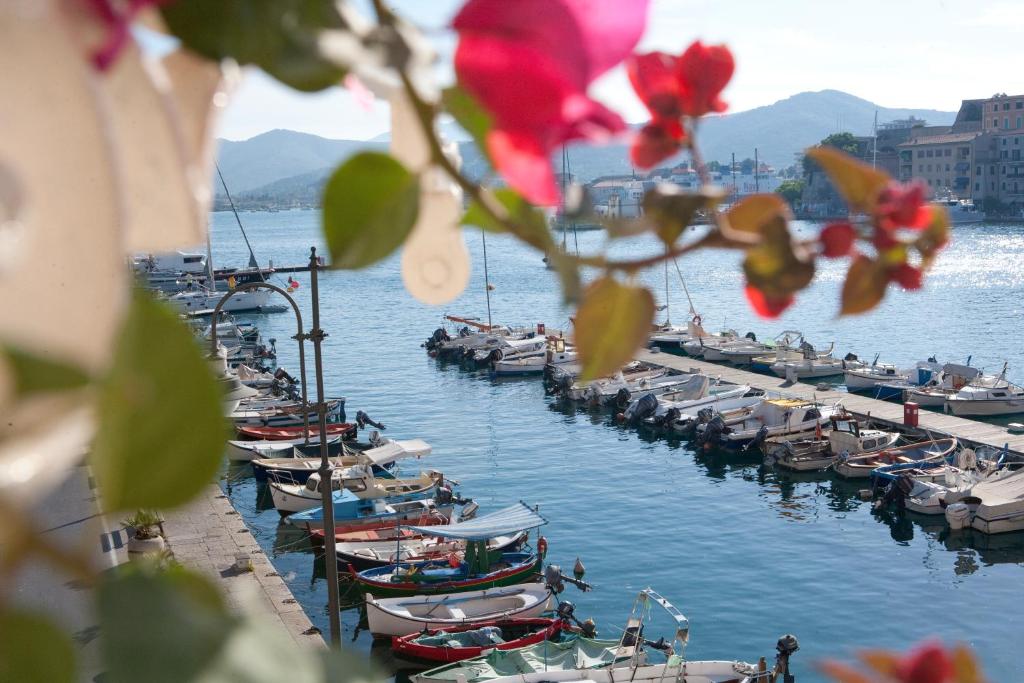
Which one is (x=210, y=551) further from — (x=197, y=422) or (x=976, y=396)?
(x=976, y=396)

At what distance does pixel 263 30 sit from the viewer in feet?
0.96

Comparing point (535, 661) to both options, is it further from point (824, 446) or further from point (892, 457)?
point (824, 446)

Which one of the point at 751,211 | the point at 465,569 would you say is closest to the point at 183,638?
the point at 751,211

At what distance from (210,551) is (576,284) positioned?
11382 mm

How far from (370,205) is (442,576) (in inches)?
533

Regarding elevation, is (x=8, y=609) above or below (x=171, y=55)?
below

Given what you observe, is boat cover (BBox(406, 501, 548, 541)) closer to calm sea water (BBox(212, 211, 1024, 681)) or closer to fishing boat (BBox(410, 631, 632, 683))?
calm sea water (BBox(212, 211, 1024, 681))

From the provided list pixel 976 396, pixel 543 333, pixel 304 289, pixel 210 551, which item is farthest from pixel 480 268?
pixel 210 551

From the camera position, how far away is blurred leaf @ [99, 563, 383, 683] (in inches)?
9.3

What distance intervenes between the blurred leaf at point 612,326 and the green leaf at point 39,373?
192mm

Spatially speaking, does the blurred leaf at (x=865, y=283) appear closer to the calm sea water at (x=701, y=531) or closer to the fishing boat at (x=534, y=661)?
the calm sea water at (x=701, y=531)

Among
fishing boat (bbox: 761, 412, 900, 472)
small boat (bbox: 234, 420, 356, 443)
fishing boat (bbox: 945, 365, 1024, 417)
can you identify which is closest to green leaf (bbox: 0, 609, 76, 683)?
fishing boat (bbox: 761, 412, 900, 472)

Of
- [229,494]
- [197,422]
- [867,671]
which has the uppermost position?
[197,422]

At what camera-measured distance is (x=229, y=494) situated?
18.5 meters
